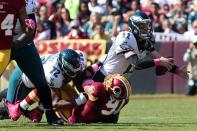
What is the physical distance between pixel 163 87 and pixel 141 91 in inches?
18.9

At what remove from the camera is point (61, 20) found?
Answer: 58.6 ft

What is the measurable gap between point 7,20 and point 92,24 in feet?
29.3

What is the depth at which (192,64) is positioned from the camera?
16.1 metres

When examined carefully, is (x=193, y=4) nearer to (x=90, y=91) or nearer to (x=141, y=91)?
(x=141, y=91)

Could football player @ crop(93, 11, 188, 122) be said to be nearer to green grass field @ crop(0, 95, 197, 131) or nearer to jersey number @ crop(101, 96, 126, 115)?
jersey number @ crop(101, 96, 126, 115)

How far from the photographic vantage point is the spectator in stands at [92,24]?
55.0 ft

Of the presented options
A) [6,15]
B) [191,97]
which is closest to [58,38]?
[191,97]

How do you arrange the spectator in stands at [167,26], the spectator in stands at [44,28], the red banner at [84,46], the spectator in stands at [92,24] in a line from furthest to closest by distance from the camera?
the spectator in stands at [167,26] < the spectator in stands at [44,28] < the spectator in stands at [92,24] < the red banner at [84,46]

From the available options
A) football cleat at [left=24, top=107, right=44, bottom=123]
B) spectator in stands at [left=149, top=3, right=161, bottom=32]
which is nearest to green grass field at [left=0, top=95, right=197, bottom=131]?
football cleat at [left=24, top=107, right=44, bottom=123]

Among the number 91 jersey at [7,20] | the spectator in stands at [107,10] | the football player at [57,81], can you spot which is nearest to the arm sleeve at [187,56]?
the spectator in stands at [107,10]

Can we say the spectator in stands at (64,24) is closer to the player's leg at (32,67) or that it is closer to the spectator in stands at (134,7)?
the spectator in stands at (134,7)

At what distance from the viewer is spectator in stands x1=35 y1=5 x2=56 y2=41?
677 inches

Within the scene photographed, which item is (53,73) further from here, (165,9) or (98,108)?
(165,9)

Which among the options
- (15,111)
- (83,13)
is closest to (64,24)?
(83,13)
